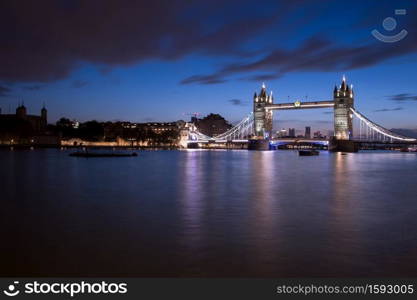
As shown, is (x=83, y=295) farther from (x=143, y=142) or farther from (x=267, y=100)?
(x=143, y=142)

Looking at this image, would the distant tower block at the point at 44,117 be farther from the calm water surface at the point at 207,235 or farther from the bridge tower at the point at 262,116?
the calm water surface at the point at 207,235

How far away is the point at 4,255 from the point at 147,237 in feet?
8.70

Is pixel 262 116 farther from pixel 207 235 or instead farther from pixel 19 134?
pixel 207 235

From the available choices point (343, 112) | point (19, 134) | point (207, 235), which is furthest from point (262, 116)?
point (207, 235)

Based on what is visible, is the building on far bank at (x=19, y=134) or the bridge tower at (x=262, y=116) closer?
the bridge tower at (x=262, y=116)

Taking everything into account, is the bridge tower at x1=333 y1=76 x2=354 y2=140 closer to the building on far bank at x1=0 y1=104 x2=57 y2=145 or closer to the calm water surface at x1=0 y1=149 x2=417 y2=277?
the calm water surface at x1=0 y1=149 x2=417 y2=277

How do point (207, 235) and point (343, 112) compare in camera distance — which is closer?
point (207, 235)

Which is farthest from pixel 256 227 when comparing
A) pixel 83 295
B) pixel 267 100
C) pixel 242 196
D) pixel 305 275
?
pixel 267 100

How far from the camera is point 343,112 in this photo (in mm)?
85125

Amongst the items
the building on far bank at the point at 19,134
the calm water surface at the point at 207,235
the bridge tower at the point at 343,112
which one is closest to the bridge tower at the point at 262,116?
the bridge tower at the point at 343,112

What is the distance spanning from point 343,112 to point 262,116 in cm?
2203

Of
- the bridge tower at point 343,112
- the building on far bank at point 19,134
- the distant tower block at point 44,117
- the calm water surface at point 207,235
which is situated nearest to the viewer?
the calm water surface at point 207,235

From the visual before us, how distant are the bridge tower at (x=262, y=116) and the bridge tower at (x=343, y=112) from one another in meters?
18.3

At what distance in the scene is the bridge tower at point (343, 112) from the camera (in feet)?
275
